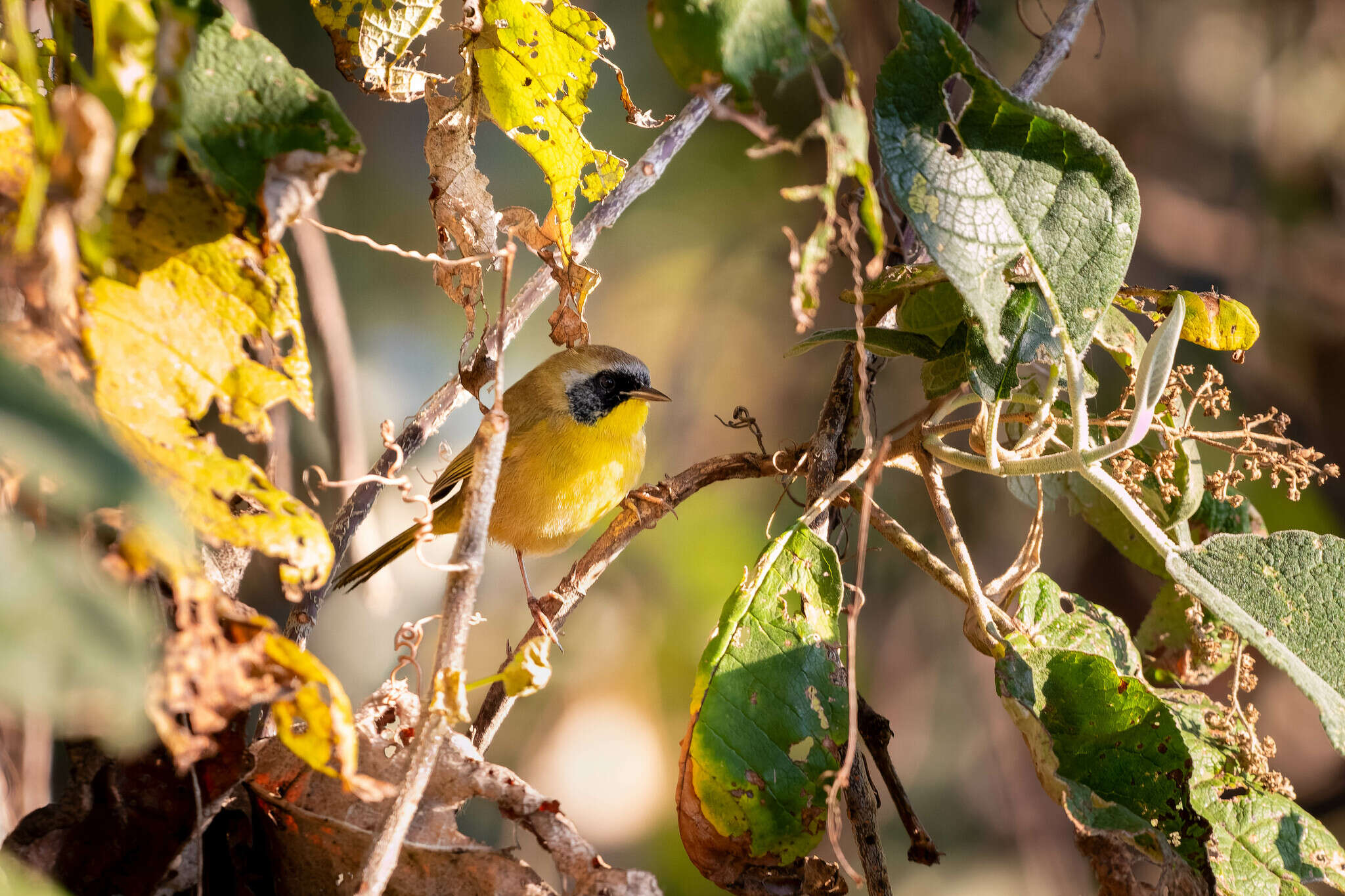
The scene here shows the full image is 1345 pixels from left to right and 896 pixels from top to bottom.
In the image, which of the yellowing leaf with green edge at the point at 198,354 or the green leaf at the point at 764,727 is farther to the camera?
the green leaf at the point at 764,727

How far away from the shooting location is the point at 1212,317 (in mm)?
899

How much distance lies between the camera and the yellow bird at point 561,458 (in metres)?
1.73

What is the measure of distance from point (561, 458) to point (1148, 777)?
1199 millimetres

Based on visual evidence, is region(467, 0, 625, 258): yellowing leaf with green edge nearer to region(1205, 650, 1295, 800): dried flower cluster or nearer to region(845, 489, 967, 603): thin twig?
region(845, 489, 967, 603): thin twig

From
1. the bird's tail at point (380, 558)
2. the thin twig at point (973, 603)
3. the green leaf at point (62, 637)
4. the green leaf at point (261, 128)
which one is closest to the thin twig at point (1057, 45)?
the thin twig at point (973, 603)

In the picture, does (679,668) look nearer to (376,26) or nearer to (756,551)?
(756,551)

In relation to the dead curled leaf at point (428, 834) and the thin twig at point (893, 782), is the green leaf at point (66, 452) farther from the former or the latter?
the thin twig at point (893, 782)

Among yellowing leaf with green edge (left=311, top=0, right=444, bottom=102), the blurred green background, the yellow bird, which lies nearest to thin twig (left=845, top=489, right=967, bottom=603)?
yellowing leaf with green edge (left=311, top=0, right=444, bottom=102)

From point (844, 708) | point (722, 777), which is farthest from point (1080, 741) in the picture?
point (722, 777)

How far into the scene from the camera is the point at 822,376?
8.14 ft

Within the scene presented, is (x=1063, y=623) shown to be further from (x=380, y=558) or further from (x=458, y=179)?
(x=380, y=558)

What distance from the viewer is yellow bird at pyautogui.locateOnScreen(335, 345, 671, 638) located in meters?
1.73

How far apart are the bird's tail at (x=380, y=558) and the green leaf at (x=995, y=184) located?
1.27m

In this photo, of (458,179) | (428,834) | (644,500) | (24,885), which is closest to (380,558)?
(644,500)
